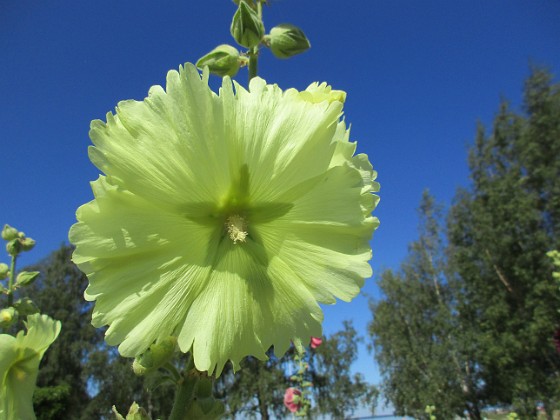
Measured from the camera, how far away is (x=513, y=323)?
18.8m

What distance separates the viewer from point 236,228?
3.24 feet

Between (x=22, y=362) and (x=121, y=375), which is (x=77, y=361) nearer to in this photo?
(x=121, y=375)

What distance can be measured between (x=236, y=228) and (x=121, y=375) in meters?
24.7

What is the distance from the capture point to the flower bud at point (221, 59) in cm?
123

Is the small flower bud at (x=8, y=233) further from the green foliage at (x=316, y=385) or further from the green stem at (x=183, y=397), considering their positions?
the green foliage at (x=316, y=385)

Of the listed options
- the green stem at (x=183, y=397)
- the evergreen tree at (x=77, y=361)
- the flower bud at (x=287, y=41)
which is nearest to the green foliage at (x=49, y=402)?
the evergreen tree at (x=77, y=361)

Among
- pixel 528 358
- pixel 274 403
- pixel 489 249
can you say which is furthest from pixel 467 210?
pixel 274 403

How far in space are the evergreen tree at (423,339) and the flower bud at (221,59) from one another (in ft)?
70.7

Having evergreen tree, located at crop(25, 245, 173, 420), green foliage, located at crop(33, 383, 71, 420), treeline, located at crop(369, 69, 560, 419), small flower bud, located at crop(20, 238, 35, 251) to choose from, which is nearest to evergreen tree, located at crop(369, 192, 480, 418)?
treeline, located at crop(369, 69, 560, 419)

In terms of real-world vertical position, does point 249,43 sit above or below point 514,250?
below

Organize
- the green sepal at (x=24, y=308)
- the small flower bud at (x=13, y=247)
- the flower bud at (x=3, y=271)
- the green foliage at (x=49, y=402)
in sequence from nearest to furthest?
the green sepal at (x=24, y=308) → the flower bud at (x=3, y=271) → the small flower bud at (x=13, y=247) → the green foliage at (x=49, y=402)

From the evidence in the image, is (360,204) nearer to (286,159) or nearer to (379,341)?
(286,159)

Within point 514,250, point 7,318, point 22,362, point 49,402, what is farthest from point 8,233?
point 514,250

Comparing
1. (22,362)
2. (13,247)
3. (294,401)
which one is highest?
(294,401)
